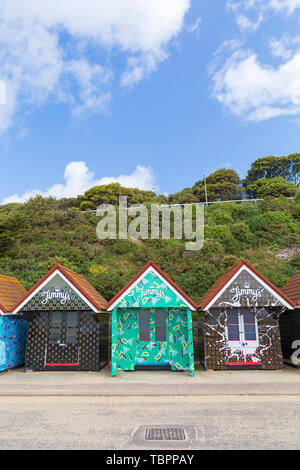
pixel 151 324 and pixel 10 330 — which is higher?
pixel 151 324

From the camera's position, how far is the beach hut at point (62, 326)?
534 inches

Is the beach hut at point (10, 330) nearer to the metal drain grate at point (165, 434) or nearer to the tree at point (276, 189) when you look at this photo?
the metal drain grate at point (165, 434)

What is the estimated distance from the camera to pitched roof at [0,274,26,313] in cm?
1367

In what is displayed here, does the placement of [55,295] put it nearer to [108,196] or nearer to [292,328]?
[292,328]

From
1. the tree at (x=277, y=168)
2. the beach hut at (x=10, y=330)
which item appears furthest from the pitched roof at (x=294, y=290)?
the tree at (x=277, y=168)

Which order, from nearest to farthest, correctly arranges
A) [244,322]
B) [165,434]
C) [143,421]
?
[165,434]
[143,421]
[244,322]

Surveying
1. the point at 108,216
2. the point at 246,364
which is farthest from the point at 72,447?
the point at 108,216

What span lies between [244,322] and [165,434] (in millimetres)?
8451

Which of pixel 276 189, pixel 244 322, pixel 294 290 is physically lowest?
pixel 244 322

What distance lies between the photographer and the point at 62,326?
45.8ft

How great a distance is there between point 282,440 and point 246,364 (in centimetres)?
796

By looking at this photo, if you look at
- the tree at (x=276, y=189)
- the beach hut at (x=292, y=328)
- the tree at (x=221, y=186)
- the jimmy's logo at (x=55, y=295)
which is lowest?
the beach hut at (x=292, y=328)

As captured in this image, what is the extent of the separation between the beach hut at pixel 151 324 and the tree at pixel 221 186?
126ft

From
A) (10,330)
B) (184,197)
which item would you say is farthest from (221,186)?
(10,330)
